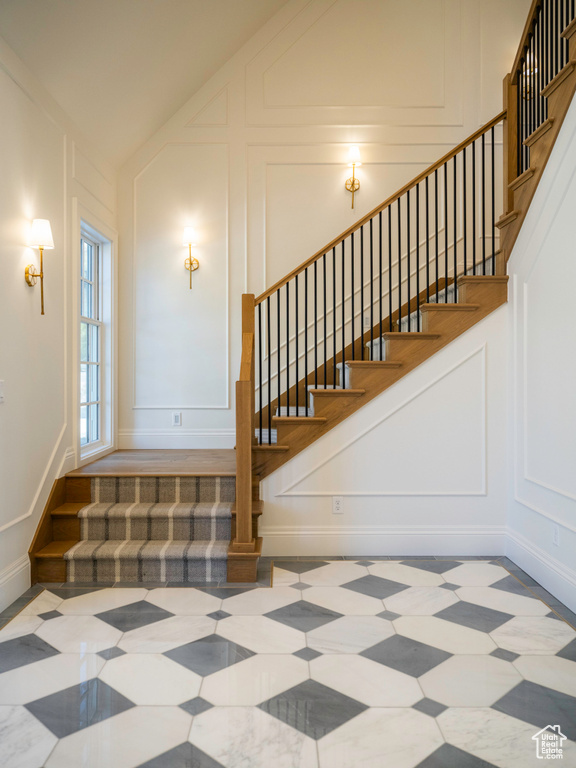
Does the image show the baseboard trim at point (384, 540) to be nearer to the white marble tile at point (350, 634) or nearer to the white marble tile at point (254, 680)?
the white marble tile at point (350, 634)

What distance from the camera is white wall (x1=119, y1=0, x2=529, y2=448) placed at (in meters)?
5.30

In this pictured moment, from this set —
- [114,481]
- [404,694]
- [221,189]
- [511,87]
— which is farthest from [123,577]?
[511,87]

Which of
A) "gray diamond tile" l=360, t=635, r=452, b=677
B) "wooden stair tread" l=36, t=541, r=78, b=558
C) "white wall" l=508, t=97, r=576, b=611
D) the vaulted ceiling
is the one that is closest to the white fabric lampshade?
the vaulted ceiling

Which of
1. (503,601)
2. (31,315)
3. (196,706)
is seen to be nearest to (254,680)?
(196,706)

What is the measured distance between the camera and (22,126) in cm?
338

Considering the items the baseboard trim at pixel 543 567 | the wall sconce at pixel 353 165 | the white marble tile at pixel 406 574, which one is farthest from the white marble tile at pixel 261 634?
the wall sconce at pixel 353 165

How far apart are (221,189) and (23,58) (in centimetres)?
217

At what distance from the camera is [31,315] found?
3498mm

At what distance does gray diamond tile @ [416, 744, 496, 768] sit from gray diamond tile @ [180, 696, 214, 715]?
778 millimetres

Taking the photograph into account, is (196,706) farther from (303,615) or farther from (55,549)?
(55,549)

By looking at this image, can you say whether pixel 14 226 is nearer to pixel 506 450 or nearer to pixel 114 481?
pixel 114 481

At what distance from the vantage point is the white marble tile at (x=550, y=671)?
229 centimetres

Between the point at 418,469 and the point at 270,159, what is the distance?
3.11 metres

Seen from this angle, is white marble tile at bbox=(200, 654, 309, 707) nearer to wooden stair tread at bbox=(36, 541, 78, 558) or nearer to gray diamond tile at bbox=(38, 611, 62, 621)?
gray diamond tile at bbox=(38, 611, 62, 621)
